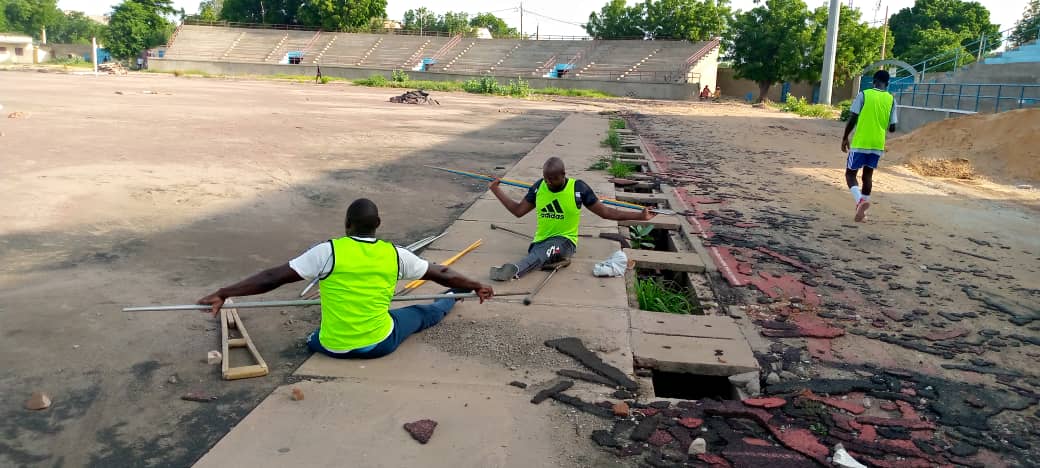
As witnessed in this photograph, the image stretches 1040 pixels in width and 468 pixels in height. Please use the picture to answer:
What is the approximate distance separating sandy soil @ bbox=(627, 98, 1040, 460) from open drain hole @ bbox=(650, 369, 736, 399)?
0.57 m

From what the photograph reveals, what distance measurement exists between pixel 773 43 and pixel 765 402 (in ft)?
164

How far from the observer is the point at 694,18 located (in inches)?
2269

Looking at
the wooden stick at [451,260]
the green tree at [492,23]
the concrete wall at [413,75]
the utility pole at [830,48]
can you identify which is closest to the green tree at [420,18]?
the green tree at [492,23]

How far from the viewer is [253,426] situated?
325 centimetres

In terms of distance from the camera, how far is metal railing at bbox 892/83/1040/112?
17781mm

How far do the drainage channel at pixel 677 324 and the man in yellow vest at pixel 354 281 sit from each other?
4.41 ft

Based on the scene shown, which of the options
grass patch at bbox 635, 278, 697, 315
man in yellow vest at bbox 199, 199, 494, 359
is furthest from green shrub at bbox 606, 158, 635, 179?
man in yellow vest at bbox 199, 199, 494, 359

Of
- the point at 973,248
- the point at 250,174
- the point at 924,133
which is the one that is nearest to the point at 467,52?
the point at 924,133

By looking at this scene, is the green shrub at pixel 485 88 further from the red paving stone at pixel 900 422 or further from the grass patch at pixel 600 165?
the red paving stone at pixel 900 422

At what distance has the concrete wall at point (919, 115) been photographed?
19.7 metres

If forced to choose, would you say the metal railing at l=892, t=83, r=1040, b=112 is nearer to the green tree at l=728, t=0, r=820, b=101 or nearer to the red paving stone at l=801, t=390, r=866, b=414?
the red paving stone at l=801, t=390, r=866, b=414

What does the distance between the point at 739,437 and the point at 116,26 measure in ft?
259

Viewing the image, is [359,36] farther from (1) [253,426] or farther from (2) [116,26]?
(1) [253,426]

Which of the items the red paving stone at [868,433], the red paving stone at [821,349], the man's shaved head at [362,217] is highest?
the man's shaved head at [362,217]
